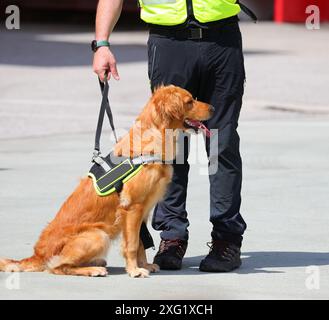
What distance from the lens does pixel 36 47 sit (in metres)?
24.0

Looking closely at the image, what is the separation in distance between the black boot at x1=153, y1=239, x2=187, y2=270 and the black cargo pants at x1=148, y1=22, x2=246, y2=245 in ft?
0.17

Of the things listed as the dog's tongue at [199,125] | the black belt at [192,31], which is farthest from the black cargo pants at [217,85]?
the dog's tongue at [199,125]

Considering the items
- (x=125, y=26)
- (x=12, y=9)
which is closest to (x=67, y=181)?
(x=125, y=26)

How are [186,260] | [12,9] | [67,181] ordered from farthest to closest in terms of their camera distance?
[12,9] → [67,181] → [186,260]

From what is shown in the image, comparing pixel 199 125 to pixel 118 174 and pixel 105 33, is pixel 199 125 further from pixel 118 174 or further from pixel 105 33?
pixel 105 33

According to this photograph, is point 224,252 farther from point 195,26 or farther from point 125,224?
point 195,26

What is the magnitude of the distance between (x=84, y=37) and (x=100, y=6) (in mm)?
19812

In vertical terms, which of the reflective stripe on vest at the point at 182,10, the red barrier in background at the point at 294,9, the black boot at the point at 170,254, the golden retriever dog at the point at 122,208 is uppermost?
the reflective stripe on vest at the point at 182,10

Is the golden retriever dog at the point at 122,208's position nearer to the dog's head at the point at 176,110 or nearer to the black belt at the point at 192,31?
the dog's head at the point at 176,110

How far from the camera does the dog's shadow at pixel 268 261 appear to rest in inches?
277

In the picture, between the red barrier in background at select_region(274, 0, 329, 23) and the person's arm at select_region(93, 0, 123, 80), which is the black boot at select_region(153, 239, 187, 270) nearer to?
the person's arm at select_region(93, 0, 123, 80)

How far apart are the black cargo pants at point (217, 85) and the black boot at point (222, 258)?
6cm

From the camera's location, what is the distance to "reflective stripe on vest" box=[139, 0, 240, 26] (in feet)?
22.5

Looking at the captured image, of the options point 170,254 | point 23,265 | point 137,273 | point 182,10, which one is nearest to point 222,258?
point 170,254
